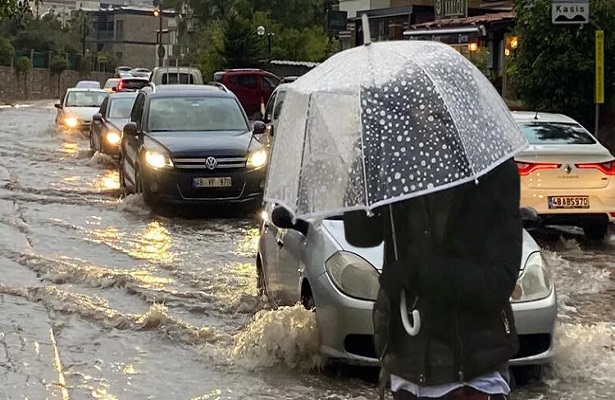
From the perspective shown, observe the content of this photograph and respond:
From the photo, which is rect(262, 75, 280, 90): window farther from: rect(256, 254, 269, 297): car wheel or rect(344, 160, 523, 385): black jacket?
rect(344, 160, 523, 385): black jacket

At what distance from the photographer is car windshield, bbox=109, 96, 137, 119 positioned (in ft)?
75.5

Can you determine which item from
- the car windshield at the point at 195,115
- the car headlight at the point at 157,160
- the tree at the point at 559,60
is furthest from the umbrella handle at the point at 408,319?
the tree at the point at 559,60

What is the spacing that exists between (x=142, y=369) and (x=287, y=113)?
3547 mm

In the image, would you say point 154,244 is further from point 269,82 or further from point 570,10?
point 269,82

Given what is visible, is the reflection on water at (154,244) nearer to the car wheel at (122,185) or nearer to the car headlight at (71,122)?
the car wheel at (122,185)

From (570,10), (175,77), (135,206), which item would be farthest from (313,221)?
(175,77)

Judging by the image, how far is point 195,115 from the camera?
15.9m

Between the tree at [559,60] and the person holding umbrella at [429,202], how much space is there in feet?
52.7

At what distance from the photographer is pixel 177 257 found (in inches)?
460

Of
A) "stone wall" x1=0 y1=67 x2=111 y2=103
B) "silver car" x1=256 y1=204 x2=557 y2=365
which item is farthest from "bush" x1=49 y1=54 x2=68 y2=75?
"silver car" x1=256 y1=204 x2=557 y2=365

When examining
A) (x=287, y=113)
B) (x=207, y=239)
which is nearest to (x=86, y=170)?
Result: (x=207, y=239)

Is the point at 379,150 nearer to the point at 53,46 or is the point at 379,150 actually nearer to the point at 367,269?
the point at 367,269

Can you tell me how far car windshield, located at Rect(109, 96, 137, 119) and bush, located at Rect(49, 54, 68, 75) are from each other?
5480 centimetres

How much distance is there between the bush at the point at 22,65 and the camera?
70.1 metres
